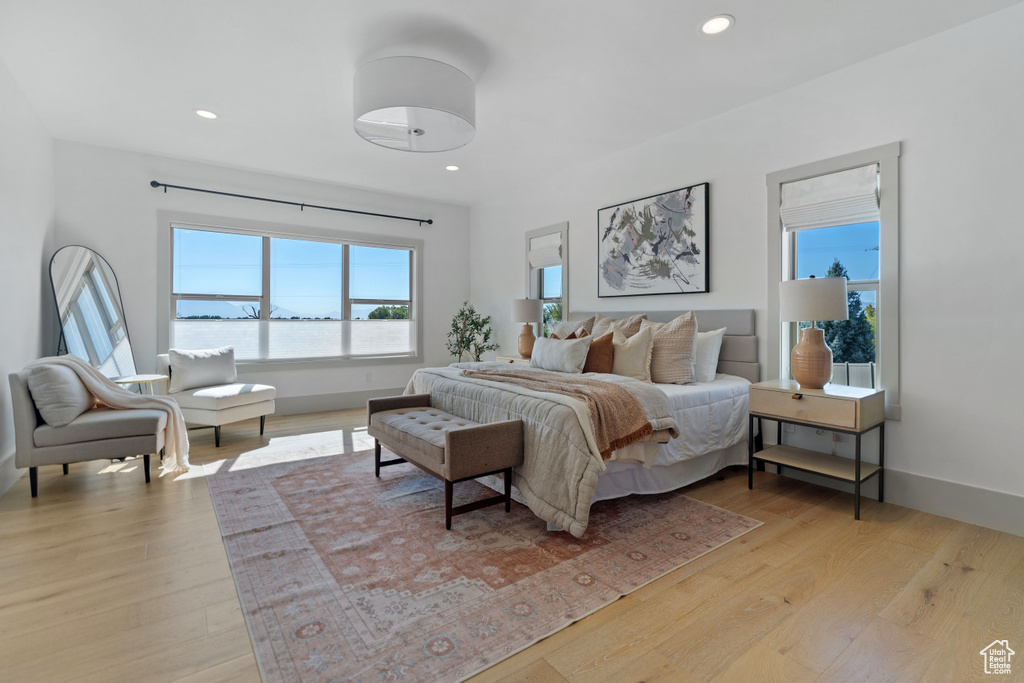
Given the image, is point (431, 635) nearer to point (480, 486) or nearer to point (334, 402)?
point (480, 486)

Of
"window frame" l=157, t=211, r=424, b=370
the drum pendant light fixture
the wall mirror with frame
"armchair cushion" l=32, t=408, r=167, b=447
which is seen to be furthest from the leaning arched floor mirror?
the wall mirror with frame

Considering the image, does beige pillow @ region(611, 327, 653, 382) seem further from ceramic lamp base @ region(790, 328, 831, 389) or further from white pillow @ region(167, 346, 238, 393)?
white pillow @ region(167, 346, 238, 393)

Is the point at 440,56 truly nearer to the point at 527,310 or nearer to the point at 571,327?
the point at 571,327

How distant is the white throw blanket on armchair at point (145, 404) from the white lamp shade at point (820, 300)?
160 inches

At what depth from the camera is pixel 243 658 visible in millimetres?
1507

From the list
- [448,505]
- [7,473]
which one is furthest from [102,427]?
[448,505]

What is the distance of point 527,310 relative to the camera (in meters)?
5.30

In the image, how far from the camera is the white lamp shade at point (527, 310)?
208 inches

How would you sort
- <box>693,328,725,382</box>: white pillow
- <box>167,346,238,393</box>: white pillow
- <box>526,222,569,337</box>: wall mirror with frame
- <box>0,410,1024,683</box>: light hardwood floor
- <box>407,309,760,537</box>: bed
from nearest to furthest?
<box>0,410,1024,683</box>: light hardwood floor < <box>407,309,760,537</box>: bed < <box>693,328,725,382</box>: white pillow < <box>167,346,238,393</box>: white pillow < <box>526,222,569,337</box>: wall mirror with frame

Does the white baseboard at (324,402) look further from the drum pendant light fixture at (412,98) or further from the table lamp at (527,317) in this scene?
the drum pendant light fixture at (412,98)

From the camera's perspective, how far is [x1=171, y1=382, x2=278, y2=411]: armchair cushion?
400 centimetres

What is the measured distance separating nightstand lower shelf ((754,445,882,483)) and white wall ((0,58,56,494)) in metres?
4.80

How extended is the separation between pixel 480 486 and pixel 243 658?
5.61 ft

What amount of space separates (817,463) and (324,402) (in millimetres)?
4987
